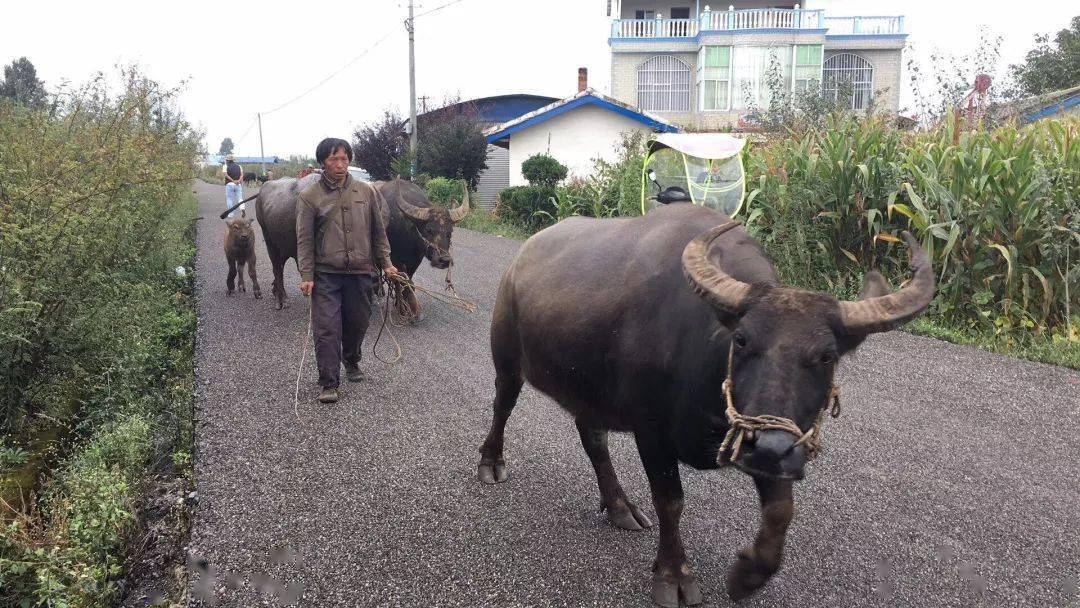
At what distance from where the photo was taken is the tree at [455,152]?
2239cm

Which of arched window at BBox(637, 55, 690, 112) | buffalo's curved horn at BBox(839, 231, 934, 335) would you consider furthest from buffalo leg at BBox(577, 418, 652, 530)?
arched window at BBox(637, 55, 690, 112)

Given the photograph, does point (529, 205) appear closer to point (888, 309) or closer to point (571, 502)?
point (571, 502)

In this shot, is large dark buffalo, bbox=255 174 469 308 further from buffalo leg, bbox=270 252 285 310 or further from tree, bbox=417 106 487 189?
tree, bbox=417 106 487 189

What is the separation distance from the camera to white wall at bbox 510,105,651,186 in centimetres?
2038

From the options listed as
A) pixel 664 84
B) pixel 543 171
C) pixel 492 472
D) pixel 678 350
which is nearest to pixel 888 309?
pixel 678 350

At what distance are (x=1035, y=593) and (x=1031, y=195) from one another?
546cm

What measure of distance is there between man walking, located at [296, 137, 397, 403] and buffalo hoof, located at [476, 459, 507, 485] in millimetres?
1814

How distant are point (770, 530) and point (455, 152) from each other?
819 inches

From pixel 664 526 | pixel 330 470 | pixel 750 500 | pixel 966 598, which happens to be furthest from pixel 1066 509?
pixel 330 470

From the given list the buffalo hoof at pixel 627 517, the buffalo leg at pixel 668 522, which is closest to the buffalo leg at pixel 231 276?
the buffalo hoof at pixel 627 517

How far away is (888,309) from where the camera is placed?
240cm

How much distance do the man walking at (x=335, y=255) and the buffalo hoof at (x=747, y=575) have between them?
3690 mm

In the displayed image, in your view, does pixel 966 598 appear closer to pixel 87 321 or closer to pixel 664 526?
pixel 664 526

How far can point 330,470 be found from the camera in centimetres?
437
